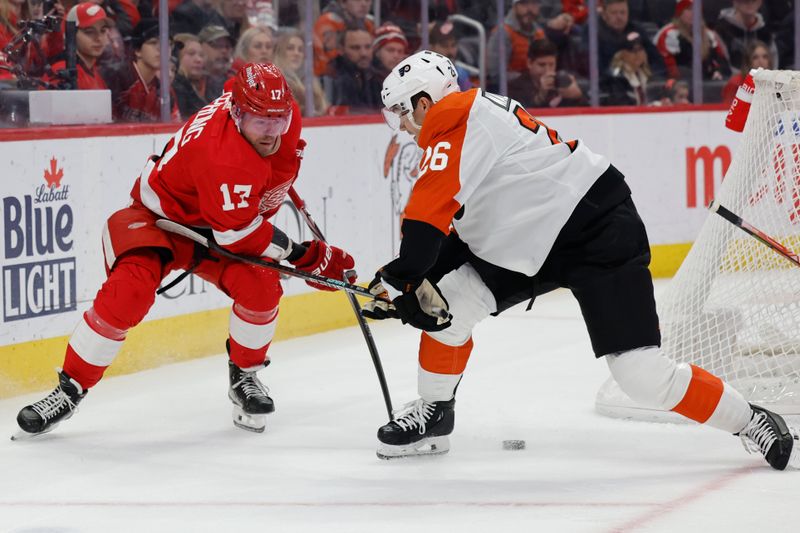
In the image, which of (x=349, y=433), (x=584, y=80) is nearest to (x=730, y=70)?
(x=584, y=80)

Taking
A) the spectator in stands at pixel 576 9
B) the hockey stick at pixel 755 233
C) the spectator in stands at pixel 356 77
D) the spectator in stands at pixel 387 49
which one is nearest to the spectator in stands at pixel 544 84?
the spectator in stands at pixel 576 9

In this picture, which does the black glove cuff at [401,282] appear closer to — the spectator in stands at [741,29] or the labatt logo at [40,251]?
the labatt logo at [40,251]

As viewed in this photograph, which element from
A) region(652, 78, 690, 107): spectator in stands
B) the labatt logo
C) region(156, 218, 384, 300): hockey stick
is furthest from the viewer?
region(652, 78, 690, 107): spectator in stands

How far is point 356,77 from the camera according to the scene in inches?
240

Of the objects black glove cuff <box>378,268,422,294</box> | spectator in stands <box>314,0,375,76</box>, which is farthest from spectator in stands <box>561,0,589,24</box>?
black glove cuff <box>378,268,422,294</box>

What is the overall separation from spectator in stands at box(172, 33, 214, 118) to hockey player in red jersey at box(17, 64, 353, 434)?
4.56 ft

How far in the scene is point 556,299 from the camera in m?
6.29

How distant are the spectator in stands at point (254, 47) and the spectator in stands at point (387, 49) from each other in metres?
0.70

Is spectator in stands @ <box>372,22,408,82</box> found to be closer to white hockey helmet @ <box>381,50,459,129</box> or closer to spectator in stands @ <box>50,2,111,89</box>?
spectator in stands @ <box>50,2,111,89</box>

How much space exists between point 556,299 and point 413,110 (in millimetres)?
3195

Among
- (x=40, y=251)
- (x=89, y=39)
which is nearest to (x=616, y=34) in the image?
(x=89, y=39)

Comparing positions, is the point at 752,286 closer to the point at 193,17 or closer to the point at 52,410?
the point at 52,410

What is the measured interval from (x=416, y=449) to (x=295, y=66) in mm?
2756

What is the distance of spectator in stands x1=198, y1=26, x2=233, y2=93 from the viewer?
211 inches
